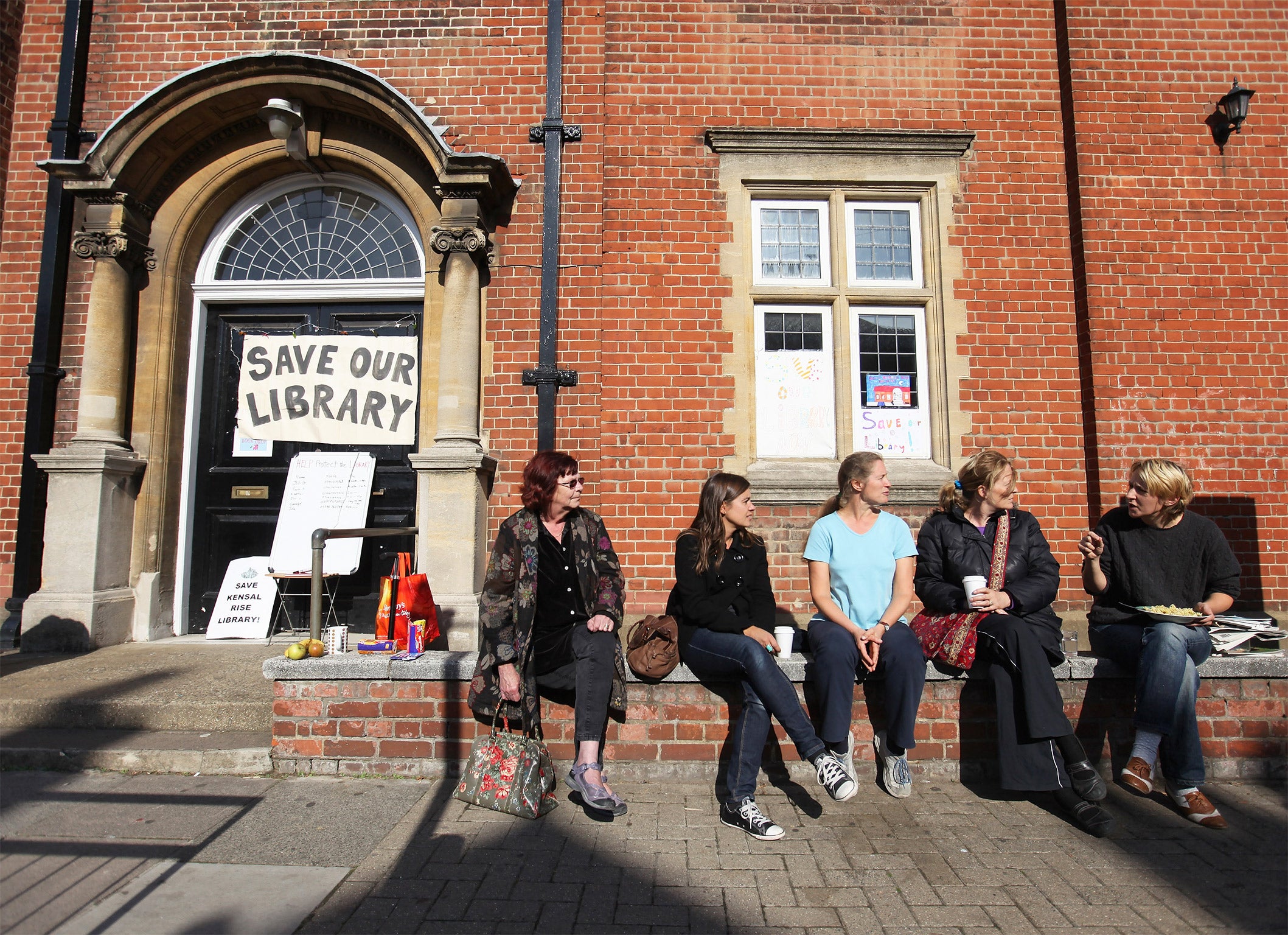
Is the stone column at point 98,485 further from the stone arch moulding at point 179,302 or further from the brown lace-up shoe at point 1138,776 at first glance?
the brown lace-up shoe at point 1138,776

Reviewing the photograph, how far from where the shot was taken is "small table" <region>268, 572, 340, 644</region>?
6.47 meters

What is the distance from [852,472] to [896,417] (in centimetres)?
283

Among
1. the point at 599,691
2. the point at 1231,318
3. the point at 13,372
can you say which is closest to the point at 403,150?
the point at 13,372

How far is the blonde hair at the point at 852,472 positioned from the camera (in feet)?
13.4

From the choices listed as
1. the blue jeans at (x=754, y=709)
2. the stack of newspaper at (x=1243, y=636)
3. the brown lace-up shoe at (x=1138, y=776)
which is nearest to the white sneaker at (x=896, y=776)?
the blue jeans at (x=754, y=709)

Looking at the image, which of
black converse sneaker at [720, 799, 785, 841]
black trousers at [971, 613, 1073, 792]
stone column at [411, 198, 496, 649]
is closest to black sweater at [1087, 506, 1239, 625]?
black trousers at [971, 613, 1073, 792]

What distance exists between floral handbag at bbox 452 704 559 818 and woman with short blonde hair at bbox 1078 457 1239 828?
2.82 m

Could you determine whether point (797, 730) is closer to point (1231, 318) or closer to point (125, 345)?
point (1231, 318)

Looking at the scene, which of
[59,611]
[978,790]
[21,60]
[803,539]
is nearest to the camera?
[978,790]

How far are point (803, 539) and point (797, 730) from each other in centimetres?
289

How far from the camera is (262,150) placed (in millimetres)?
6773

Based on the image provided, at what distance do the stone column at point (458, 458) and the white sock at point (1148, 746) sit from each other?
167 inches

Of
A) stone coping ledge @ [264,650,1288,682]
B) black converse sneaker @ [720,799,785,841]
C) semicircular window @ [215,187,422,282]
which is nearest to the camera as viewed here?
black converse sneaker @ [720,799,785,841]

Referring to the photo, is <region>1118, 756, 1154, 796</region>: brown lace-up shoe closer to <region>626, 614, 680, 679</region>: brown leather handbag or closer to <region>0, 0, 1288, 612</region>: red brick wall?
<region>626, 614, 680, 679</region>: brown leather handbag
